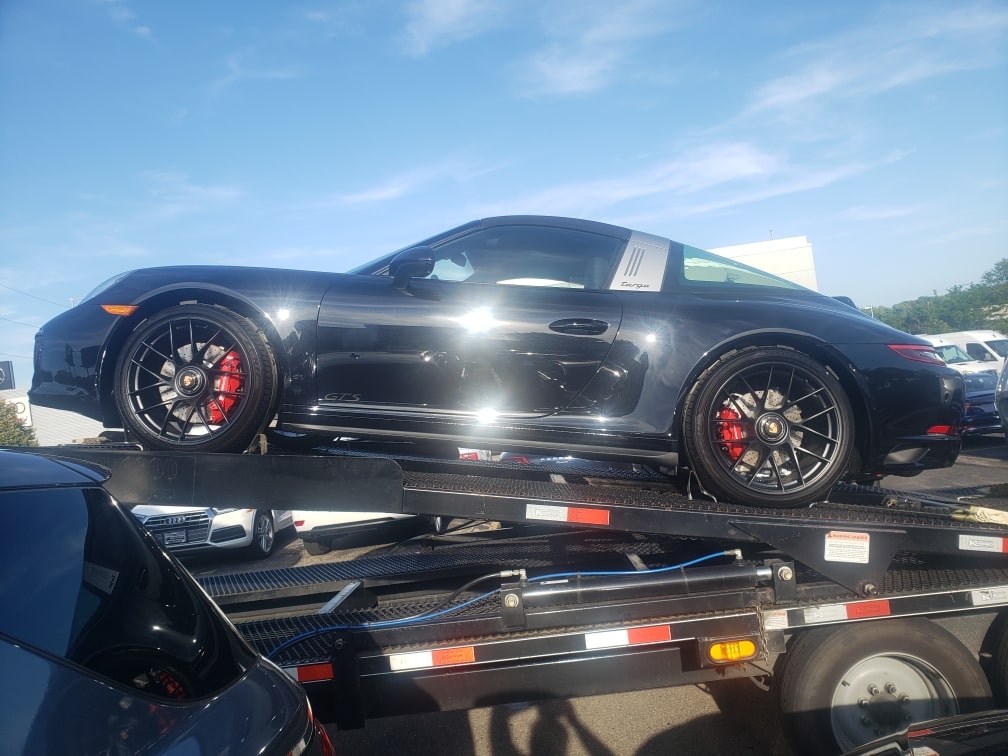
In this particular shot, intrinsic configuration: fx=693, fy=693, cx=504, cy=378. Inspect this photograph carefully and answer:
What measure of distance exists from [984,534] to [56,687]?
11.0ft

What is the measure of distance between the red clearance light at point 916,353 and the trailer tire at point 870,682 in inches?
44.8

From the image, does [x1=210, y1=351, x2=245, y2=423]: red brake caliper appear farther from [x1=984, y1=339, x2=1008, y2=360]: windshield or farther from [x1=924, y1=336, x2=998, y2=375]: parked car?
[x1=984, y1=339, x2=1008, y2=360]: windshield

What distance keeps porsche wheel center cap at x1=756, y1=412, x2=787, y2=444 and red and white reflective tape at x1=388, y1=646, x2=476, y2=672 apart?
153 centimetres

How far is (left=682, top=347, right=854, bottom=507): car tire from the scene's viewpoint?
3.02 m

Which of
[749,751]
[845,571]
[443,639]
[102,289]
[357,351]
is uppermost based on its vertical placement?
[102,289]

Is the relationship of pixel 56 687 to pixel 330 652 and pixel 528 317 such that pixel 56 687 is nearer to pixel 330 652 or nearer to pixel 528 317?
pixel 330 652

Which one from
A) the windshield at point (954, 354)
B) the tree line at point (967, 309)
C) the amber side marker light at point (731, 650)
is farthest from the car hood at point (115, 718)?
the tree line at point (967, 309)

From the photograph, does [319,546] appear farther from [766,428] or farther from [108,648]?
[108,648]

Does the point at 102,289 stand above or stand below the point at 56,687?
above

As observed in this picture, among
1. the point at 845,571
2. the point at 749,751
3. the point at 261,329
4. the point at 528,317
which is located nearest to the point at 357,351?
the point at 261,329

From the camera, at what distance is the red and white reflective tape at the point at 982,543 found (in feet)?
9.73

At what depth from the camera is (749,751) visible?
3279 mm

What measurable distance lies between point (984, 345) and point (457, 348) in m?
20.6

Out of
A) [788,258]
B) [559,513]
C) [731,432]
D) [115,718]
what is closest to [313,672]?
[559,513]
